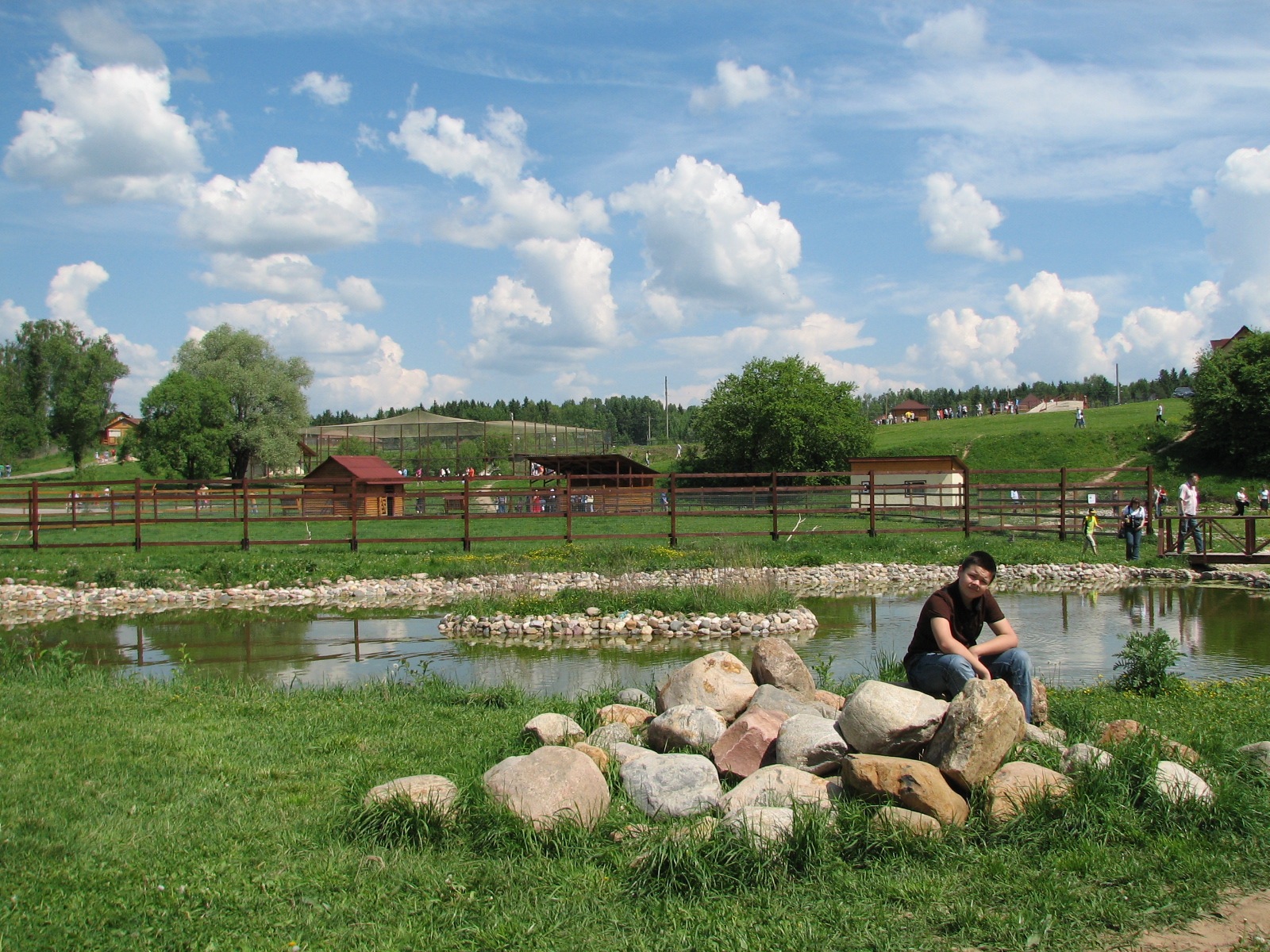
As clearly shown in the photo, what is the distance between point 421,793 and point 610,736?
155 centimetres

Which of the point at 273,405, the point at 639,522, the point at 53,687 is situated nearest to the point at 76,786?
the point at 53,687

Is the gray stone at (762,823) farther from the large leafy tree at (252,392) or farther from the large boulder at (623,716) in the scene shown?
the large leafy tree at (252,392)

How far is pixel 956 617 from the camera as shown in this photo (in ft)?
21.2

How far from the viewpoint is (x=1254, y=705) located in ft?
25.0

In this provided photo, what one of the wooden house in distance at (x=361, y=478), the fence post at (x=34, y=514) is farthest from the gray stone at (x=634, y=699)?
the wooden house in distance at (x=361, y=478)

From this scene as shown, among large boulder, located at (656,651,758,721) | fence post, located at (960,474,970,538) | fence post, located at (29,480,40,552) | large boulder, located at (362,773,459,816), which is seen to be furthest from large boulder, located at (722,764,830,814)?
fence post, located at (29,480,40,552)

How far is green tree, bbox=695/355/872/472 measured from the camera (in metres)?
50.9

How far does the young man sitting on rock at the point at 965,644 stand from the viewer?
6.07 metres

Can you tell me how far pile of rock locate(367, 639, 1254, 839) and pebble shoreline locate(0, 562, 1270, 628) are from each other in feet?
32.6

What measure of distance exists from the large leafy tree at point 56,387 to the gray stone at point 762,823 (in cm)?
8164

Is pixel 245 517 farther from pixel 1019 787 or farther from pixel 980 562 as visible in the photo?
pixel 1019 787

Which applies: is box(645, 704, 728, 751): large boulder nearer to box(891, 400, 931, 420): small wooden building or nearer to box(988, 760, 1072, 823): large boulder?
box(988, 760, 1072, 823): large boulder

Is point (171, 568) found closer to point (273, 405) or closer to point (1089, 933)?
point (1089, 933)

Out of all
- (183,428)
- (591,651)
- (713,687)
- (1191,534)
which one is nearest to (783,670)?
(713,687)
